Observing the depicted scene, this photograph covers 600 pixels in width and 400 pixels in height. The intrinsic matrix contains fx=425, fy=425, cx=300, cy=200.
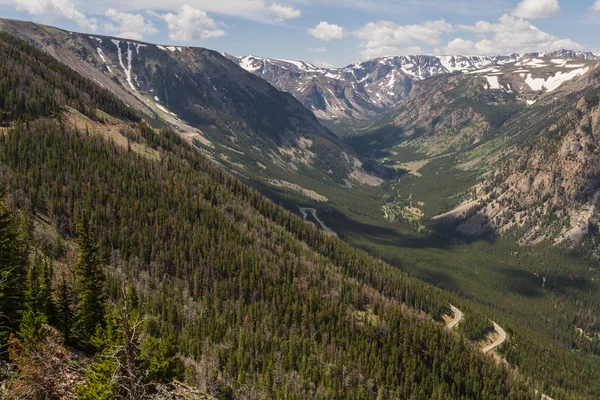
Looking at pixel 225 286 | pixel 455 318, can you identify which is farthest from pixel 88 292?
pixel 455 318

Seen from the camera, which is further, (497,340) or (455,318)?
(455,318)

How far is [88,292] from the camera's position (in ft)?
184

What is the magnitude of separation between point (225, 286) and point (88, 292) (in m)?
83.3

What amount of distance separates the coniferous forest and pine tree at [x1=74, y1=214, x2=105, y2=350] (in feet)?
0.92

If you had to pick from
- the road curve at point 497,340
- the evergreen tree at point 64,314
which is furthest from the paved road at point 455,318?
the evergreen tree at point 64,314

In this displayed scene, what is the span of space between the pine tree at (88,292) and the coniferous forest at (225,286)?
280 mm

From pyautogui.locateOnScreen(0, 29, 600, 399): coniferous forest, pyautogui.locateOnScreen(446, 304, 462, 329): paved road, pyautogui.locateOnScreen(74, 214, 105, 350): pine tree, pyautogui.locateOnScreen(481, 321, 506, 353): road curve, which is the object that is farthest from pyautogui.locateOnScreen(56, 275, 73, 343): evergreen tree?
pyautogui.locateOnScreen(481, 321, 506, 353): road curve

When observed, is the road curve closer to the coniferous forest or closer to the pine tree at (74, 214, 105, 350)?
the coniferous forest

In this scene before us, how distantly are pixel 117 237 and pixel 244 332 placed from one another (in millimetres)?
51074

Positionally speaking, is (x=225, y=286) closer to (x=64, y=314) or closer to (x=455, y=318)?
(x=64, y=314)

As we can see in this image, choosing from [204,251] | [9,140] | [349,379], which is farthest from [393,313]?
[9,140]

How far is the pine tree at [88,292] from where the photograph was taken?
52938 millimetres

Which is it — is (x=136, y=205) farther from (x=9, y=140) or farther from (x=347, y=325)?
(x=347, y=325)

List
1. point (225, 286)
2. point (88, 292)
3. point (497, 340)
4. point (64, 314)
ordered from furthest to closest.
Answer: point (497, 340) → point (225, 286) → point (88, 292) → point (64, 314)
